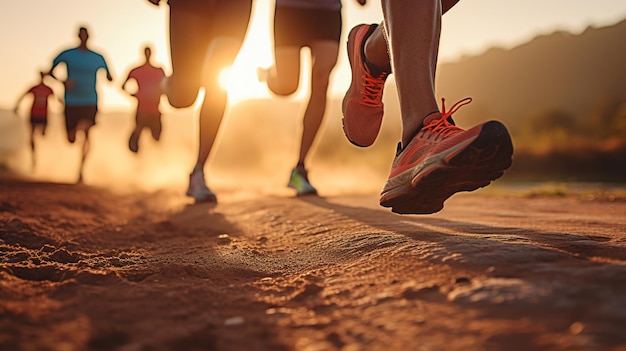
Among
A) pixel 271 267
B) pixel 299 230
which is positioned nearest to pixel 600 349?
pixel 271 267

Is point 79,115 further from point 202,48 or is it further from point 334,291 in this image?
point 334,291

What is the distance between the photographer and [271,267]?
159 centimetres

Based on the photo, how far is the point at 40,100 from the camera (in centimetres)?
920

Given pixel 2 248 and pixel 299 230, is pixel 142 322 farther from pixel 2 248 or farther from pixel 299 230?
pixel 299 230

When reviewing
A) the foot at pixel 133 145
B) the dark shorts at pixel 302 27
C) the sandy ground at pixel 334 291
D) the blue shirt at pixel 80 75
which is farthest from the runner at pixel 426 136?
the foot at pixel 133 145

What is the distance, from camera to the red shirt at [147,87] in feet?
25.2

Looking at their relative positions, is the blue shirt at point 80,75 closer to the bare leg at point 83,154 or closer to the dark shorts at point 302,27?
the bare leg at point 83,154

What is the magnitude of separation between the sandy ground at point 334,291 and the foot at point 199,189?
1.63m

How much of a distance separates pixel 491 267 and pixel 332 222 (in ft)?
3.81

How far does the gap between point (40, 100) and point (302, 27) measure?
6742 millimetres

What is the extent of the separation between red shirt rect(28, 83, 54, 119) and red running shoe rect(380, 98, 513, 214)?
8908mm

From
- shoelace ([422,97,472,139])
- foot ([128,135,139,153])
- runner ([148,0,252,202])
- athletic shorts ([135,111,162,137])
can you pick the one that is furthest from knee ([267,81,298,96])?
foot ([128,135,139,153])

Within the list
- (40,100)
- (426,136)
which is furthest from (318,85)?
(40,100)

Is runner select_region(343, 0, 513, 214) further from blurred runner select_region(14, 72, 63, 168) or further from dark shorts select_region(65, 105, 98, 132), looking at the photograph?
blurred runner select_region(14, 72, 63, 168)
